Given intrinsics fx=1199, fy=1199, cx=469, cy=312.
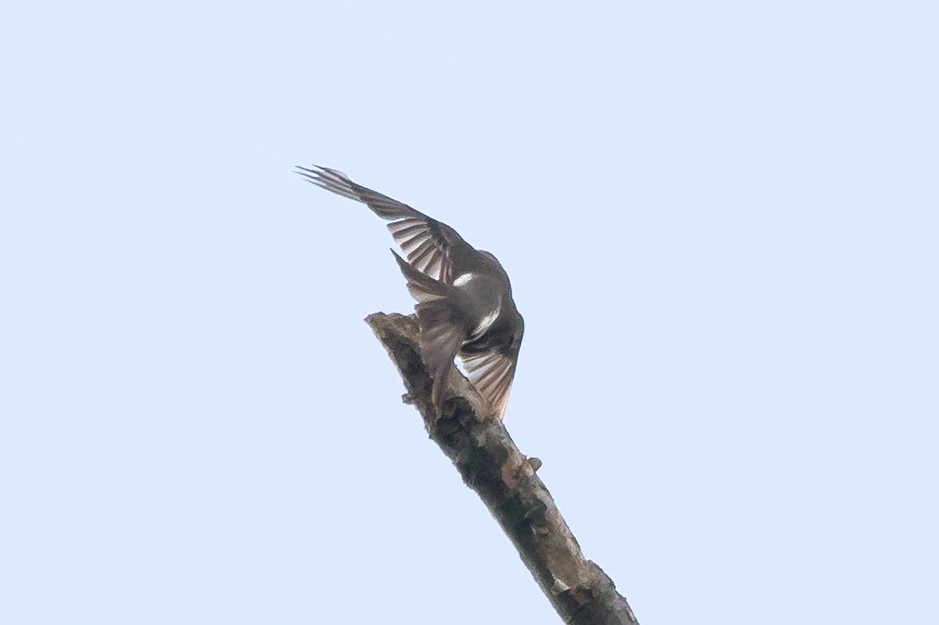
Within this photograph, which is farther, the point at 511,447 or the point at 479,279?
the point at 479,279

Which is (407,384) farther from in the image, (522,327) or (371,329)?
(522,327)

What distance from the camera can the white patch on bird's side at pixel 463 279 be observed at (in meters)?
7.51

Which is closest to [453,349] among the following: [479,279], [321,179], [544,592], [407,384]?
[407,384]

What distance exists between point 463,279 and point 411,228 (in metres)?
0.99

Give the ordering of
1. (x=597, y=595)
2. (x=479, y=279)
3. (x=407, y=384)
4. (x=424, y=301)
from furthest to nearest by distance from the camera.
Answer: (x=479, y=279) → (x=424, y=301) → (x=407, y=384) → (x=597, y=595)

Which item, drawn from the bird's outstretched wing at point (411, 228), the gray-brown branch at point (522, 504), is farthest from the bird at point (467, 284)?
the gray-brown branch at point (522, 504)

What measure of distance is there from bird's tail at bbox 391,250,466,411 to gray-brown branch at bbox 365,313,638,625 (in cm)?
7

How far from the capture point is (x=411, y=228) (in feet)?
27.9

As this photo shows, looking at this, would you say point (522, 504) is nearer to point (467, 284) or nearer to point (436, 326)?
point (436, 326)

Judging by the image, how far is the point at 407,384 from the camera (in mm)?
5699

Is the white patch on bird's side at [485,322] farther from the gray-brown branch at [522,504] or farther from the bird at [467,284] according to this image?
the gray-brown branch at [522,504]

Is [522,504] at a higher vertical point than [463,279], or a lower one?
lower

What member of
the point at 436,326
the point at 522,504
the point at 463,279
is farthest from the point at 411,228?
the point at 522,504

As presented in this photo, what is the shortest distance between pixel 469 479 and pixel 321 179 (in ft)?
12.6
